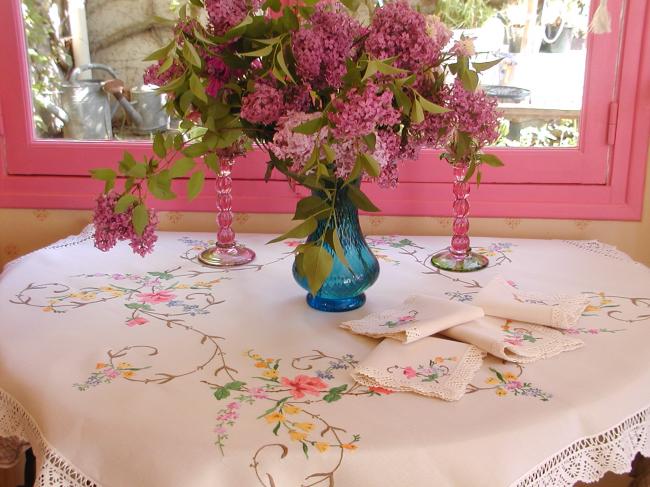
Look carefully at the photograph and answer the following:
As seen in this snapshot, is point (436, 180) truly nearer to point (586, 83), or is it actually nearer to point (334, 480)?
point (586, 83)

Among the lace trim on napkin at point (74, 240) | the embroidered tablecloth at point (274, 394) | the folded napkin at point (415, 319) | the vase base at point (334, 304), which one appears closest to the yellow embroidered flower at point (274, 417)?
the embroidered tablecloth at point (274, 394)

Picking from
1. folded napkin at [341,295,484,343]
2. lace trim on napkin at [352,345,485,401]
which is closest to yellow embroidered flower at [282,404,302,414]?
lace trim on napkin at [352,345,485,401]

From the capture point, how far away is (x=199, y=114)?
1151mm

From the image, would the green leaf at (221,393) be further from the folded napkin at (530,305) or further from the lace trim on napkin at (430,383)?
the folded napkin at (530,305)

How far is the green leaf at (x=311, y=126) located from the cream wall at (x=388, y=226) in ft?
2.66

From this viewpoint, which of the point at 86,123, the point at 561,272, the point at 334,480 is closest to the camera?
the point at 334,480

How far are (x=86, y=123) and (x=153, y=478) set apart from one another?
46.8 inches

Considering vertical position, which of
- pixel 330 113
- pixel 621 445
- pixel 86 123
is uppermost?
pixel 330 113

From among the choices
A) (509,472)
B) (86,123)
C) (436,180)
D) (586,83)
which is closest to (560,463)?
(509,472)

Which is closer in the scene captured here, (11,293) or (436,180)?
(11,293)

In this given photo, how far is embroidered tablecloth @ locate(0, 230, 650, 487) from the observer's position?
841mm

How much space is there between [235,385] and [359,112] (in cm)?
40

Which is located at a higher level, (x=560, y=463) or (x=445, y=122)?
(x=445, y=122)

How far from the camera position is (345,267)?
1.19 metres
